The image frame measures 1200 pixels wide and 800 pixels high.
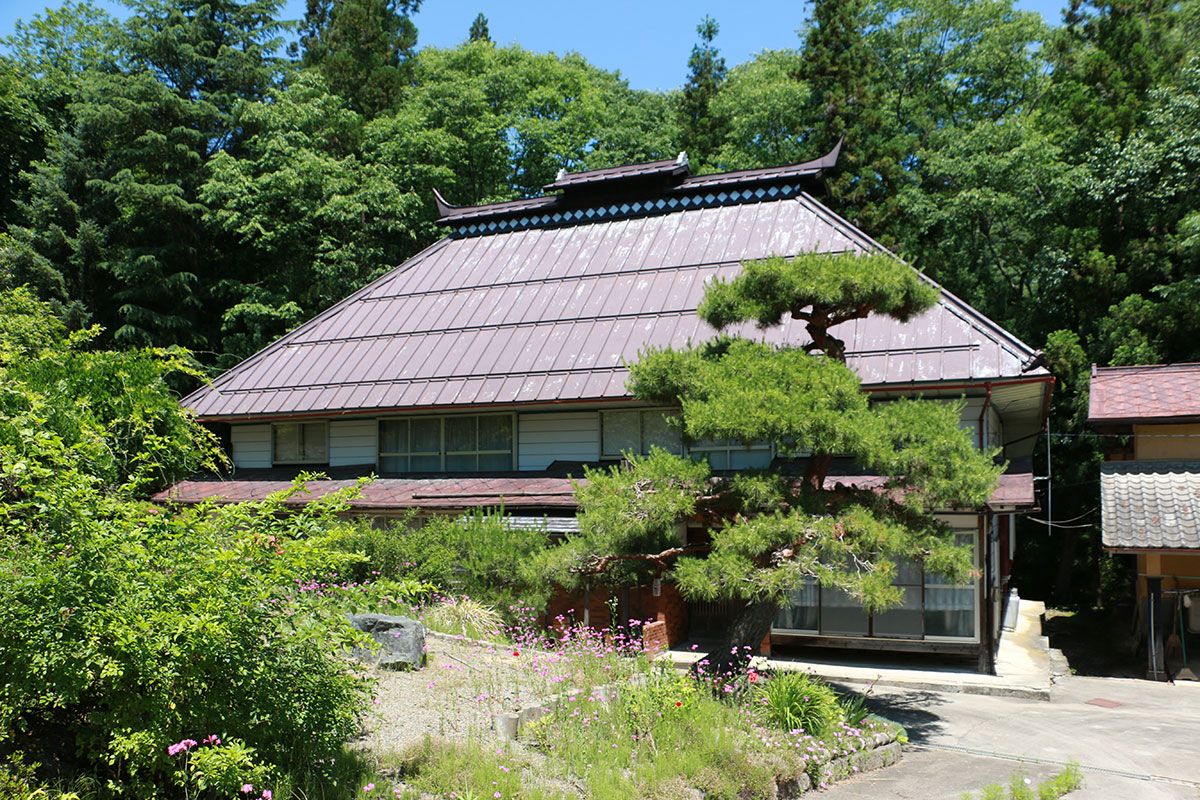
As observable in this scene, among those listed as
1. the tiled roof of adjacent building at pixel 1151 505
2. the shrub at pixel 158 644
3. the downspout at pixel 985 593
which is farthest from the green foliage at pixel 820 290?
the tiled roof of adjacent building at pixel 1151 505

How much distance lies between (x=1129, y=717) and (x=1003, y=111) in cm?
2683

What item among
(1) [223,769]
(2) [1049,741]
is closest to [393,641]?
(1) [223,769]

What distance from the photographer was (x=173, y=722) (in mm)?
5707

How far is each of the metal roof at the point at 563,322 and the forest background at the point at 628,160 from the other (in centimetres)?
643

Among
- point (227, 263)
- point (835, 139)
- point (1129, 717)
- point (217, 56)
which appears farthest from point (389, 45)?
point (1129, 717)

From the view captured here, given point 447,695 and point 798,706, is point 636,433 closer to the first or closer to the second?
point 798,706

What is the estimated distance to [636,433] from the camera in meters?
16.3

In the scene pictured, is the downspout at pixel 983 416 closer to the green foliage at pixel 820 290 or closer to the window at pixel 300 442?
the green foliage at pixel 820 290

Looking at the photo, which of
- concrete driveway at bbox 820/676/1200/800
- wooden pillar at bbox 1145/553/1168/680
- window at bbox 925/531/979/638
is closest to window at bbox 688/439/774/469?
window at bbox 925/531/979/638

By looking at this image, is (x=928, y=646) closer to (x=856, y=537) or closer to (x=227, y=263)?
(x=856, y=537)

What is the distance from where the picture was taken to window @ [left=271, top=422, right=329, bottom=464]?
19516 mm

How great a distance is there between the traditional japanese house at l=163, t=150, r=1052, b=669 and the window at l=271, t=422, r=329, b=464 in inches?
1.6

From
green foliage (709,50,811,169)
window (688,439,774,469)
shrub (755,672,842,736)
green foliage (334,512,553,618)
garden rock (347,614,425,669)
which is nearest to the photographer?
shrub (755,672,842,736)

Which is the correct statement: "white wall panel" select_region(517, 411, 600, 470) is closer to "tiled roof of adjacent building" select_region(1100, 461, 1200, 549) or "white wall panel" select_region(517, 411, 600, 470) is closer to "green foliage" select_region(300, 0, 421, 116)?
"tiled roof of adjacent building" select_region(1100, 461, 1200, 549)
